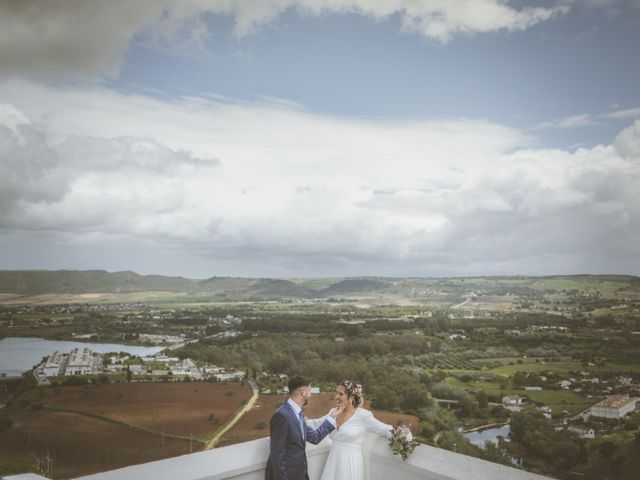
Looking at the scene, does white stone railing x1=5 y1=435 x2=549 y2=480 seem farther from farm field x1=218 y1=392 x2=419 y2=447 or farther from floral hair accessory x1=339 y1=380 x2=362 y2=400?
farm field x1=218 y1=392 x2=419 y2=447

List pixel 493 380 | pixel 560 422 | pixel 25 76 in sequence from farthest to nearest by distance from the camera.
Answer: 1. pixel 493 380
2. pixel 560 422
3. pixel 25 76

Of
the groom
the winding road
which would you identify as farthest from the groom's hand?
the winding road

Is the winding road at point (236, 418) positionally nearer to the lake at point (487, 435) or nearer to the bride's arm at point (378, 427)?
the lake at point (487, 435)

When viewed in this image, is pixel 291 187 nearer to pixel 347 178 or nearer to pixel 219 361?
pixel 347 178

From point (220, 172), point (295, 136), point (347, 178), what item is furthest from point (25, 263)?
point (347, 178)

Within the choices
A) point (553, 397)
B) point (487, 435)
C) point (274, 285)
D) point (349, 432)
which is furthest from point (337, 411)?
point (274, 285)

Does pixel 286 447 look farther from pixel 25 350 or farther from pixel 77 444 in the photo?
pixel 25 350
